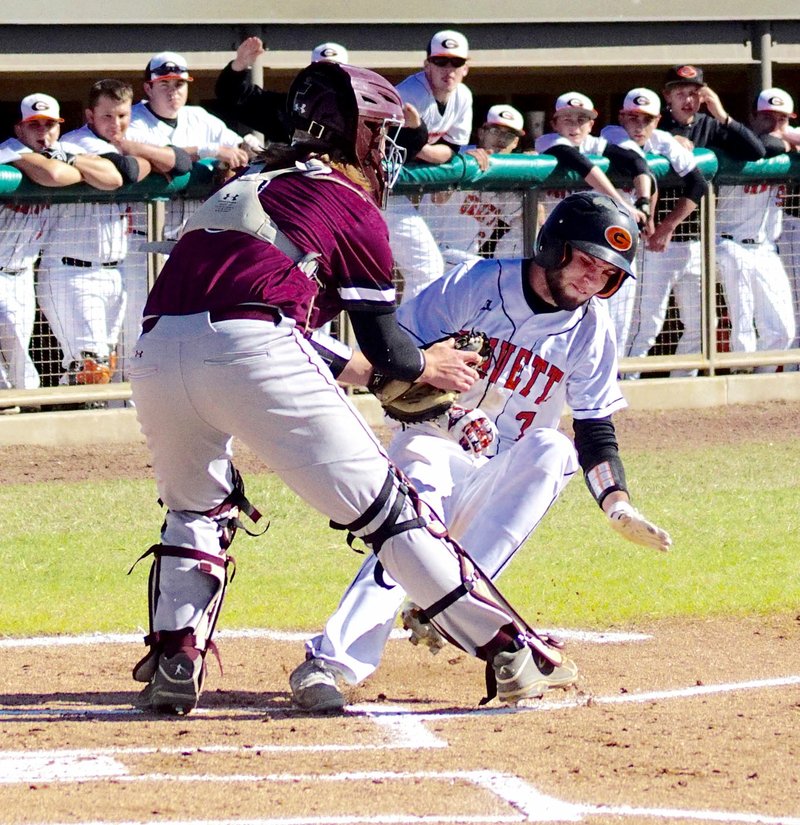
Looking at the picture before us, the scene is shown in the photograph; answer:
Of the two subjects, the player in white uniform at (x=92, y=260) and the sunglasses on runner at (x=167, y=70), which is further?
the sunglasses on runner at (x=167, y=70)

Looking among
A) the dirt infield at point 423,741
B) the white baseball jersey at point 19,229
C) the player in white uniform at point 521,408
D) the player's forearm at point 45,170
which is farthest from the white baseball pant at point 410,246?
the dirt infield at point 423,741

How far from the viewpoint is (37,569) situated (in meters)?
6.67

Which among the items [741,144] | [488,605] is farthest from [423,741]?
[741,144]

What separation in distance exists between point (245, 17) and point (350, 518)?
31.7 ft

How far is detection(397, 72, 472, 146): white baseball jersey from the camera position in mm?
10203

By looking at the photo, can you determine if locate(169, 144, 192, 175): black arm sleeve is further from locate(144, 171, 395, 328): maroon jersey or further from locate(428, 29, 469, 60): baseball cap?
locate(144, 171, 395, 328): maroon jersey

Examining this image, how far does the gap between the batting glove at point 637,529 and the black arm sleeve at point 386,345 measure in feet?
3.24

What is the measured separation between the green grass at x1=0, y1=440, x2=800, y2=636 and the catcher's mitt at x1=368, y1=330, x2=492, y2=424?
128 centimetres

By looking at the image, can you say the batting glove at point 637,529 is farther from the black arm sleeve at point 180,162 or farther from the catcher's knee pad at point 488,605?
the black arm sleeve at point 180,162

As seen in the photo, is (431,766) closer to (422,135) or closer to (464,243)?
(422,135)

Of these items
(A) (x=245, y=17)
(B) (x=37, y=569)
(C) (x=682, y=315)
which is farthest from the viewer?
(A) (x=245, y=17)

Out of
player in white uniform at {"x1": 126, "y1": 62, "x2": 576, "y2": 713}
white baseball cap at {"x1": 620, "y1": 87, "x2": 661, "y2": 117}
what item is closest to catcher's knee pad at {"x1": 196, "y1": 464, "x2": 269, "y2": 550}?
player in white uniform at {"x1": 126, "y1": 62, "x2": 576, "y2": 713}

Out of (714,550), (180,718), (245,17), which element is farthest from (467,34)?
(180,718)

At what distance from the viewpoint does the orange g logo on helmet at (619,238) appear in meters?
5.18
